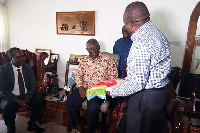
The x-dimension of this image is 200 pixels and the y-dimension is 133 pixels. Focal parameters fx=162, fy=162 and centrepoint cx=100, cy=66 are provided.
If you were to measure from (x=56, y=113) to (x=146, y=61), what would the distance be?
2124mm

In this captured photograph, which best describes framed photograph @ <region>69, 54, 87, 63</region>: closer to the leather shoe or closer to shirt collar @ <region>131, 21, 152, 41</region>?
the leather shoe

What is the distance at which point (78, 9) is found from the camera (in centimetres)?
318

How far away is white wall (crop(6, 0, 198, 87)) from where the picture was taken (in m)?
2.52

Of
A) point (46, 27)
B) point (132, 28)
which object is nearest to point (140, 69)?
point (132, 28)

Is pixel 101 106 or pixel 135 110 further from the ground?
pixel 135 110

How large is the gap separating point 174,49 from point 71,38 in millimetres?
1963

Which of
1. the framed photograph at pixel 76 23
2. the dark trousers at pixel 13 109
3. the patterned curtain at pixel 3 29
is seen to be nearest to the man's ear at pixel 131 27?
the dark trousers at pixel 13 109

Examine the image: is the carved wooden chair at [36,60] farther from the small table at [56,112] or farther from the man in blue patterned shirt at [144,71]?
the man in blue patterned shirt at [144,71]

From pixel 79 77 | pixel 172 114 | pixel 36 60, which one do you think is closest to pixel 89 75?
pixel 79 77

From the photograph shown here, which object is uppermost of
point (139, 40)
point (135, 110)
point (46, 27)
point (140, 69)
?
point (46, 27)

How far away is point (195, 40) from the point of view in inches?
95.6

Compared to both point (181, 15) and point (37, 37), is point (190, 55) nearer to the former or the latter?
point (181, 15)

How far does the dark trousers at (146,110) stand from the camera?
1138mm

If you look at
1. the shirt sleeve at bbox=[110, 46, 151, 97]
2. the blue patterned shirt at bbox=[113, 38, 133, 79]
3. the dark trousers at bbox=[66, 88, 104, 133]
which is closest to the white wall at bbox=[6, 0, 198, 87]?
the blue patterned shirt at bbox=[113, 38, 133, 79]
